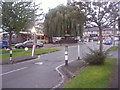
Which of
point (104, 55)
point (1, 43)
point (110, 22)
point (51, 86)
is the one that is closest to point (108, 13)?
point (110, 22)

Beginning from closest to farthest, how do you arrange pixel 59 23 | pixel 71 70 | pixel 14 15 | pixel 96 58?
pixel 71 70
pixel 96 58
pixel 14 15
pixel 59 23

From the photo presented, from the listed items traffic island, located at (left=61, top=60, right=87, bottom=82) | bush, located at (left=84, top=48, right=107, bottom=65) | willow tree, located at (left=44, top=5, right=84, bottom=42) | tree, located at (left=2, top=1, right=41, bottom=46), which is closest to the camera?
traffic island, located at (left=61, top=60, right=87, bottom=82)

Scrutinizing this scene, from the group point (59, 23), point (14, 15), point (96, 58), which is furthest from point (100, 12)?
point (59, 23)

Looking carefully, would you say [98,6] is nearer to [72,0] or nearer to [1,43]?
[72,0]

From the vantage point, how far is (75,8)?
452 inches

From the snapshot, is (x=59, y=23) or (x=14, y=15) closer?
(x=14, y=15)

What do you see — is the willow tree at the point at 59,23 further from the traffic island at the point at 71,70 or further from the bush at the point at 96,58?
the traffic island at the point at 71,70

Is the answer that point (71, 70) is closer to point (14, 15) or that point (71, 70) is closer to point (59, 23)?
point (14, 15)

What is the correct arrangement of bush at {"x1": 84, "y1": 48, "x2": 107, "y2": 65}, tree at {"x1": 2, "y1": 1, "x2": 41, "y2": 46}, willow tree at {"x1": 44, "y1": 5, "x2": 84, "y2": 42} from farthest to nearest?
willow tree at {"x1": 44, "y1": 5, "x2": 84, "y2": 42} < tree at {"x1": 2, "y1": 1, "x2": 41, "y2": 46} < bush at {"x1": 84, "y1": 48, "x2": 107, "y2": 65}

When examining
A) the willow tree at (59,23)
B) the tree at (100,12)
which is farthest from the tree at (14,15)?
the willow tree at (59,23)

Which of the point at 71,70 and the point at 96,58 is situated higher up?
the point at 96,58

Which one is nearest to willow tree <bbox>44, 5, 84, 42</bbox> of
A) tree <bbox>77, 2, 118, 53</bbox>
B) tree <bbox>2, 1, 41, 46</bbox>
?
tree <bbox>2, 1, 41, 46</bbox>

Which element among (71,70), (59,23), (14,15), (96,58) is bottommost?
(71,70)

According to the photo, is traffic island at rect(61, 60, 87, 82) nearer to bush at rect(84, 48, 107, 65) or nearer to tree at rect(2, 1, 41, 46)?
bush at rect(84, 48, 107, 65)
